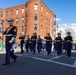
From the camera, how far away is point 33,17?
6556 centimetres

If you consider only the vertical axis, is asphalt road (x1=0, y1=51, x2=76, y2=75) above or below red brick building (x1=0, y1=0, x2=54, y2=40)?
below

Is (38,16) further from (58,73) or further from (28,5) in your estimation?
(58,73)

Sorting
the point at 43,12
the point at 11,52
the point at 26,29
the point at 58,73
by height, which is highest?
the point at 43,12

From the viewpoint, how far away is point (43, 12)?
2694 inches

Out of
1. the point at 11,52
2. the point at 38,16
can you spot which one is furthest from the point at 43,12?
the point at 11,52

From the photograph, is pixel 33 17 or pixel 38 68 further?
pixel 33 17

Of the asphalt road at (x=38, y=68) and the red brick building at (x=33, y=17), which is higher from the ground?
the red brick building at (x=33, y=17)

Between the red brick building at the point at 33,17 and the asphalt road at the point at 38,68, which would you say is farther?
the red brick building at the point at 33,17

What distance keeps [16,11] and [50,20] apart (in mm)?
11466

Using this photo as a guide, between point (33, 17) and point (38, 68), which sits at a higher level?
point (33, 17)

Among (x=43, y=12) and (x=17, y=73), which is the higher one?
(x=43, y=12)

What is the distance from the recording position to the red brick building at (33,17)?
65.5m

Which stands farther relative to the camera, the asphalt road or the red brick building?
the red brick building

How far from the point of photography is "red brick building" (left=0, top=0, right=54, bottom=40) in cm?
6550
